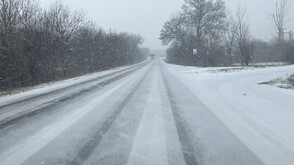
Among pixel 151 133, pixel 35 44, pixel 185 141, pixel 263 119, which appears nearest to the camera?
pixel 185 141

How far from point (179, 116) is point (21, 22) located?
58.0ft

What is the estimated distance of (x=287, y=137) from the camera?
3.52 meters

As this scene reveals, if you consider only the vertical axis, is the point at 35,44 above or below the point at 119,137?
above

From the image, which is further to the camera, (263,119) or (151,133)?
(263,119)

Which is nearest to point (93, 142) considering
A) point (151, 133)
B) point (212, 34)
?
point (151, 133)

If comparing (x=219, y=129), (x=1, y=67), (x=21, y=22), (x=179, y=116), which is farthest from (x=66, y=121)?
(x=21, y=22)

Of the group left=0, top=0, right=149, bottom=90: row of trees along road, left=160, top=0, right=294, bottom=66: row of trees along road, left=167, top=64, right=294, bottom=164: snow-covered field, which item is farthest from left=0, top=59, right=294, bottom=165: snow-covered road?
left=160, top=0, right=294, bottom=66: row of trees along road

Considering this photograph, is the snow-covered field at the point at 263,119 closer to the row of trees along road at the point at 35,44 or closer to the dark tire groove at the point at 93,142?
the dark tire groove at the point at 93,142

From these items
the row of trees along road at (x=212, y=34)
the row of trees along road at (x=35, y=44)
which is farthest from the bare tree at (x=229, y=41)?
the row of trees along road at (x=35, y=44)

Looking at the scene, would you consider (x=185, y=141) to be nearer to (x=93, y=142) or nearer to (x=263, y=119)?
(x=93, y=142)

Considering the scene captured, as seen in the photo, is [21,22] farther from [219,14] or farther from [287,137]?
[219,14]

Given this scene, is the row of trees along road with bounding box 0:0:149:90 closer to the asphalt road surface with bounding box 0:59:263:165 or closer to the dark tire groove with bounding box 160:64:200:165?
the asphalt road surface with bounding box 0:59:263:165

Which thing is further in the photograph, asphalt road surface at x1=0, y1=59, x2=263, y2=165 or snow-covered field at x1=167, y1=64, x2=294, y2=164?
snow-covered field at x1=167, y1=64, x2=294, y2=164

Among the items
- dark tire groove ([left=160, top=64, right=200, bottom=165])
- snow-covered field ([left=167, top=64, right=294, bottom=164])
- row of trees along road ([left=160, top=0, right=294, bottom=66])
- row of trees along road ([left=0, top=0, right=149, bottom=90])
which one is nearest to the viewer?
dark tire groove ([left=160, top=64, right=200, bottom=165])
